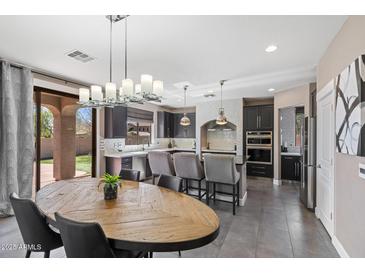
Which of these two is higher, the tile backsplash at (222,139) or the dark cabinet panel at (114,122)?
the dark cabinet panel at (114,122)

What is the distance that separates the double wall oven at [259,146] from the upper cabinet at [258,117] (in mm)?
191

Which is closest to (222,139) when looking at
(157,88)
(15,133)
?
(157,88)

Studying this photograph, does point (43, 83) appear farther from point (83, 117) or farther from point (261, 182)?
point (261, 182)

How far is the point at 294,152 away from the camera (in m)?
5.66

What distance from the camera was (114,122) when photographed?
5.05m

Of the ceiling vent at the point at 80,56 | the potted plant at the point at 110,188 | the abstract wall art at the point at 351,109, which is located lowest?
the potted plant at the point at 110,188

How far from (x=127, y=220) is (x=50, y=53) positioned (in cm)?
285

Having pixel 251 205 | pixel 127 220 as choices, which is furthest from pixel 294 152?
pixel 127 220

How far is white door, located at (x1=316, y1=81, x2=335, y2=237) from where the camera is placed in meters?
2.57

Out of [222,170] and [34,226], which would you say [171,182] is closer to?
[222,170]

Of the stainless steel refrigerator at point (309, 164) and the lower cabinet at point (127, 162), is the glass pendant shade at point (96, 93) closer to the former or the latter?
the lower cabinet at point (127, 162)

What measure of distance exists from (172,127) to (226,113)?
248 centimetres

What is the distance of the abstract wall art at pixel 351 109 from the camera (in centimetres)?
167

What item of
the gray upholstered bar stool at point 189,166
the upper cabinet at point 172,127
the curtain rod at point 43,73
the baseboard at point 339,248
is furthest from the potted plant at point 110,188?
the upper cabinet at point 172,127
